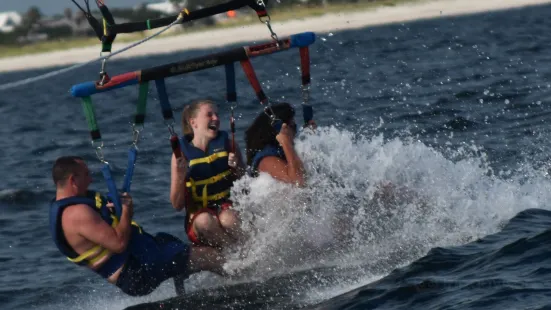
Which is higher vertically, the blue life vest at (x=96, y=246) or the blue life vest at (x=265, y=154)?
the blue life vest at (x=265, y=154)

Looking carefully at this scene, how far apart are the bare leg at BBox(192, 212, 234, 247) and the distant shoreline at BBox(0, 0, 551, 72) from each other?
5285 centimetres

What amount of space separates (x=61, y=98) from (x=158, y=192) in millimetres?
25135

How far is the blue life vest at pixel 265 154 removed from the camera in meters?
9.33

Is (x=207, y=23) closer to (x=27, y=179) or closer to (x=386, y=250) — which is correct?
(x=27, y=179)

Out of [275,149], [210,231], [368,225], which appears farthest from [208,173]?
[368,225]

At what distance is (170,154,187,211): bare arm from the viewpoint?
29.0ft

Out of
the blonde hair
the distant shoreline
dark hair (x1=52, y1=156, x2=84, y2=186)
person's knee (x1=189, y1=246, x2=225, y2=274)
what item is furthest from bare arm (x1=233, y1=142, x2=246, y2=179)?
the distant shoreline

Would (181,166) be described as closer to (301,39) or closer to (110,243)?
(110,243)

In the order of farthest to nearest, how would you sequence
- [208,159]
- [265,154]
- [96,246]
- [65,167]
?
[265,154] → [208,159] → [96,246] → [65,167]

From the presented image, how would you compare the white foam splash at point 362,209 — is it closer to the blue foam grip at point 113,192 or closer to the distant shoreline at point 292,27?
the blue foam grip at point 113,192

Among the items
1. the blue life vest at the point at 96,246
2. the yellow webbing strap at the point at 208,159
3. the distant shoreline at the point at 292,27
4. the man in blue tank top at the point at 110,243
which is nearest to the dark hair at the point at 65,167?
the man in blue tank top at the point at 110,243

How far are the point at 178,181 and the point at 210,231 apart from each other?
52cm

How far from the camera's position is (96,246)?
8.53 m

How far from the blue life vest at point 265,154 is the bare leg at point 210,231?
577mm
